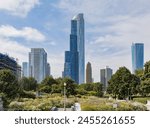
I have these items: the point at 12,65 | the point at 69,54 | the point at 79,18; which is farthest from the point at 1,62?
the point at 79,18

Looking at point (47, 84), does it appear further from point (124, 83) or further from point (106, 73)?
point (106, 73)

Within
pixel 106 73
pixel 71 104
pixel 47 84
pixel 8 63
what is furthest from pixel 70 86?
pixel 71 104

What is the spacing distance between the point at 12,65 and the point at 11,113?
64.7 feet

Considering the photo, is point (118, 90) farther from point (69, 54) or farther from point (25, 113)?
point (25, 113)

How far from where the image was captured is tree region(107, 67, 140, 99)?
2531cm

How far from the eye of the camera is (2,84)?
53.2 ft

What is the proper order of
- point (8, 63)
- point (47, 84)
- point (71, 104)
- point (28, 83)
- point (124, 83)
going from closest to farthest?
1. point (71, 104)
2. point (8, 63)
3. point (28, 83)
4. point (124, 83)
5. point (47, 84)

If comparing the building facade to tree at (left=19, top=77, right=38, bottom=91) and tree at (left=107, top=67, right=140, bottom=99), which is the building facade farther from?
tree at (left=107, top=67, right=140, bottom=99)

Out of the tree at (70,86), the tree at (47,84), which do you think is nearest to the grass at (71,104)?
the tree at (70,86)

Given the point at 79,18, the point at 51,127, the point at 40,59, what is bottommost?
the point at 51,127

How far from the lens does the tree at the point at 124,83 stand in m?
25.3

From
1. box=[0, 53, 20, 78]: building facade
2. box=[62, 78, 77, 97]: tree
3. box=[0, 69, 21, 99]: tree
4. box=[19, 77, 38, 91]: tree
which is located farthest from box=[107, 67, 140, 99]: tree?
box=[0, 69, 21, 99]: tree

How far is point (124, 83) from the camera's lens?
2661 cm

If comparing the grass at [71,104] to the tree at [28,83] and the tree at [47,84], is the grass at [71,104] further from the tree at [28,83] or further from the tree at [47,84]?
the tree at [47,84]
